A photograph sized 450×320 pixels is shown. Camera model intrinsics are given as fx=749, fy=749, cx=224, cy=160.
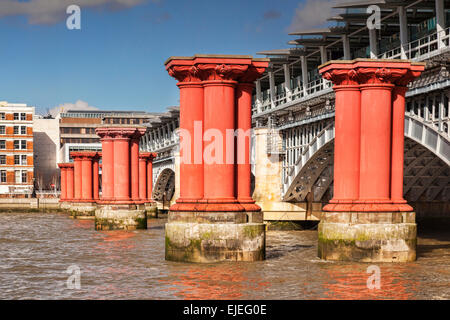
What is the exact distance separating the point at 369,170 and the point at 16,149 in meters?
100

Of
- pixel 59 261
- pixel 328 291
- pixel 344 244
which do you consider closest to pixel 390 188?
pixel 344 244

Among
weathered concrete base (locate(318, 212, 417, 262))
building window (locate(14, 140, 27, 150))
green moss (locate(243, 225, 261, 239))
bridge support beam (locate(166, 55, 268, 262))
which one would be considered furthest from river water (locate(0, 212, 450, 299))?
building window (locate(14, 140, 27, 150))

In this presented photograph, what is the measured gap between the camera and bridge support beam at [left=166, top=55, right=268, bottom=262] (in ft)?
80.5

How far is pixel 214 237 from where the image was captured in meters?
24.5

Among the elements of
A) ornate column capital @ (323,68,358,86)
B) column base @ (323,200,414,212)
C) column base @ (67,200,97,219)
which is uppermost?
ornate column capital @ (323,68,358,86)

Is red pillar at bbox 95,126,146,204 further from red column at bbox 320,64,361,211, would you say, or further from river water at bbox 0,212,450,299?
red column at bbox 320,64,361,211

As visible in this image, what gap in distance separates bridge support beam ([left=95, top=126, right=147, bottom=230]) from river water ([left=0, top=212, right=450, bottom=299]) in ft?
40.6

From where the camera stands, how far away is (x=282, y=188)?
174ft

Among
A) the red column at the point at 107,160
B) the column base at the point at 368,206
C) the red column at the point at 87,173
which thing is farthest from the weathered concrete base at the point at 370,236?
the red column at the point at 87,173

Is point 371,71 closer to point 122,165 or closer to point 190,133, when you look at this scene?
point 190,133

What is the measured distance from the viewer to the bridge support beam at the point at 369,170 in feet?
82.2

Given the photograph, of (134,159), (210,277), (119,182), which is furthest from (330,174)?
(210,277)

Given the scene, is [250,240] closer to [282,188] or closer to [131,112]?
[282,188]

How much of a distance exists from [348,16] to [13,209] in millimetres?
65309
